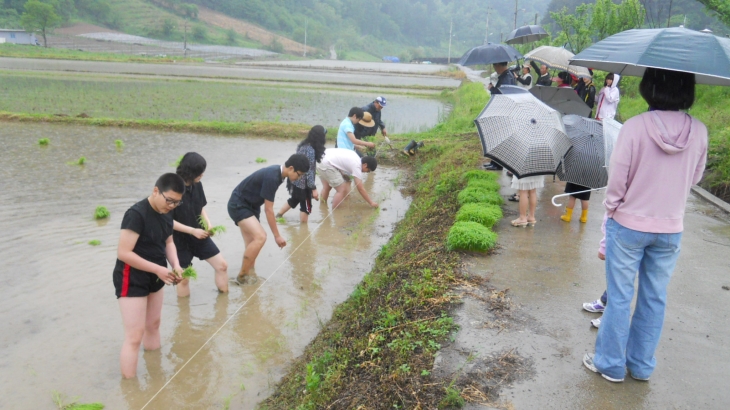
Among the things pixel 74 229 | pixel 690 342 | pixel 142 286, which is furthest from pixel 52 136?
pixel 690 342

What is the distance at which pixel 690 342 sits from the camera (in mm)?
4004

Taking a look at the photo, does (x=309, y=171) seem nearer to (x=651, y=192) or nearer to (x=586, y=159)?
(x=586, y=159)

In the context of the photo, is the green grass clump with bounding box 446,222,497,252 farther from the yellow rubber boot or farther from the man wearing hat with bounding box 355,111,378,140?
the man wearing hat with bounding box 355,111,378,140

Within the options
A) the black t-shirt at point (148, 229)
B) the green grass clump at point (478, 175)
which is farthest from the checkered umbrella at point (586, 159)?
the black t-shirt at point (148, 229)

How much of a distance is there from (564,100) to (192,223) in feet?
20.5

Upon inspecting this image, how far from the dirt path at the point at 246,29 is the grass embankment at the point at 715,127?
8093cm

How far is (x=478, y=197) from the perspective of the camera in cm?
706

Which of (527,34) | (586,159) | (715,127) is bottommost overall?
(586,159)

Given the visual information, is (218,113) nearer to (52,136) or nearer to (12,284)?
(52,136)

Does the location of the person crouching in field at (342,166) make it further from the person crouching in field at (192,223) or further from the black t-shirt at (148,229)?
the black t-shirt at (148,229)

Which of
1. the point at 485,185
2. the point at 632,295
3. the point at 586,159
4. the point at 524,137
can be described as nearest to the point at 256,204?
the point at 524,137

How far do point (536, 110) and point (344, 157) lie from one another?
3.22 meters

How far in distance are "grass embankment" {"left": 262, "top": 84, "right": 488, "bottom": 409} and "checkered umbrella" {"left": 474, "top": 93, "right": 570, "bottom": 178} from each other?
1094mm

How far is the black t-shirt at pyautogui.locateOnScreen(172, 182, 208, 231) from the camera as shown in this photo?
Answer: 5.22 metres
